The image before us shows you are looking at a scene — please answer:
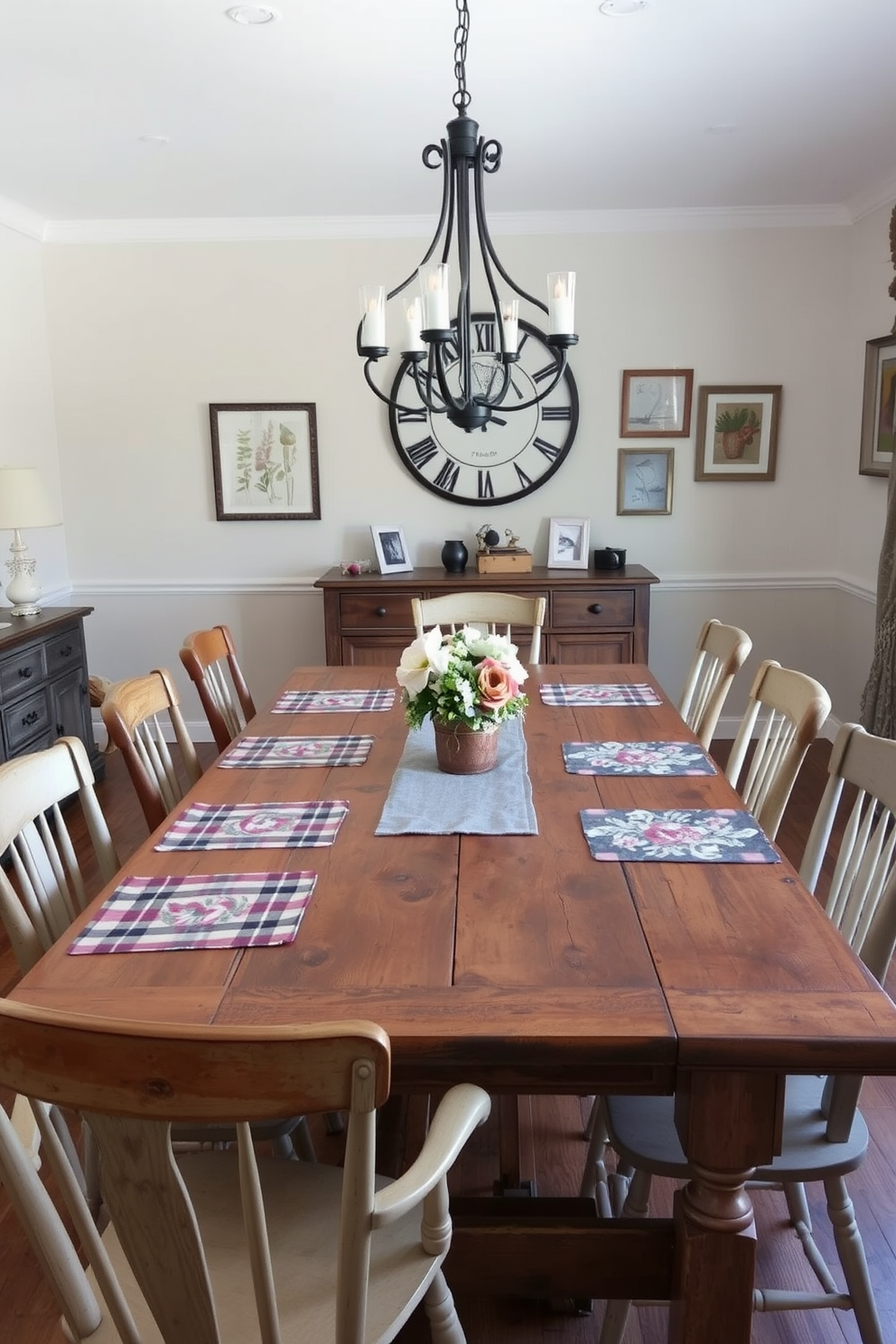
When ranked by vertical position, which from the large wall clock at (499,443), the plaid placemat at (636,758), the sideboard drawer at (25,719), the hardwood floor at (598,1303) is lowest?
the hardwood floor at (598,1303)

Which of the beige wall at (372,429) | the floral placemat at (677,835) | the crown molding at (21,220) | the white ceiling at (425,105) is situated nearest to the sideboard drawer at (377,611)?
the beige wall at (372,429)

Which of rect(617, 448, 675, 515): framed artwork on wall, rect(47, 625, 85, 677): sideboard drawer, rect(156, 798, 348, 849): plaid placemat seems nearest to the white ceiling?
rect(617, 448, 675, 515): framed artwork on wall

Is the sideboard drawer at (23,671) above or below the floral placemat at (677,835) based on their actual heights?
below

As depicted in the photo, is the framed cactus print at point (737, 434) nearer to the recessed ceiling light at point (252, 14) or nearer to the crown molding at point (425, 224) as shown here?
the crown molding at point (425, 224)

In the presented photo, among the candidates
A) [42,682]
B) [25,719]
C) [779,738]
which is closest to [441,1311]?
[779,738]

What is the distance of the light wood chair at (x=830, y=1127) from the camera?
146cm

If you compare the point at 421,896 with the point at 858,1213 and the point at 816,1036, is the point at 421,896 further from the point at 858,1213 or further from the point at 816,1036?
the point at 858,1213

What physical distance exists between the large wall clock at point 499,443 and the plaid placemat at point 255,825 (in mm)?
3087

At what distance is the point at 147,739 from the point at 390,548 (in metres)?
2.55

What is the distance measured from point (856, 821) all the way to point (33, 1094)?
1377 mm

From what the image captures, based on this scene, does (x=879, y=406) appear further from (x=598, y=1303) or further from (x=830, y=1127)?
(x=598, y=1303)

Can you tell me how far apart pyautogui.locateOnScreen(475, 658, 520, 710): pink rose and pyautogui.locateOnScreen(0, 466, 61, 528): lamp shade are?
2503 millimetres

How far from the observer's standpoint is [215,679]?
9.49 feet

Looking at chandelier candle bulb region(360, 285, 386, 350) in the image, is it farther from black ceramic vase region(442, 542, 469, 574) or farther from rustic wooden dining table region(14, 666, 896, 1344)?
black ceramic vase region(442, 542, 469, 574)
